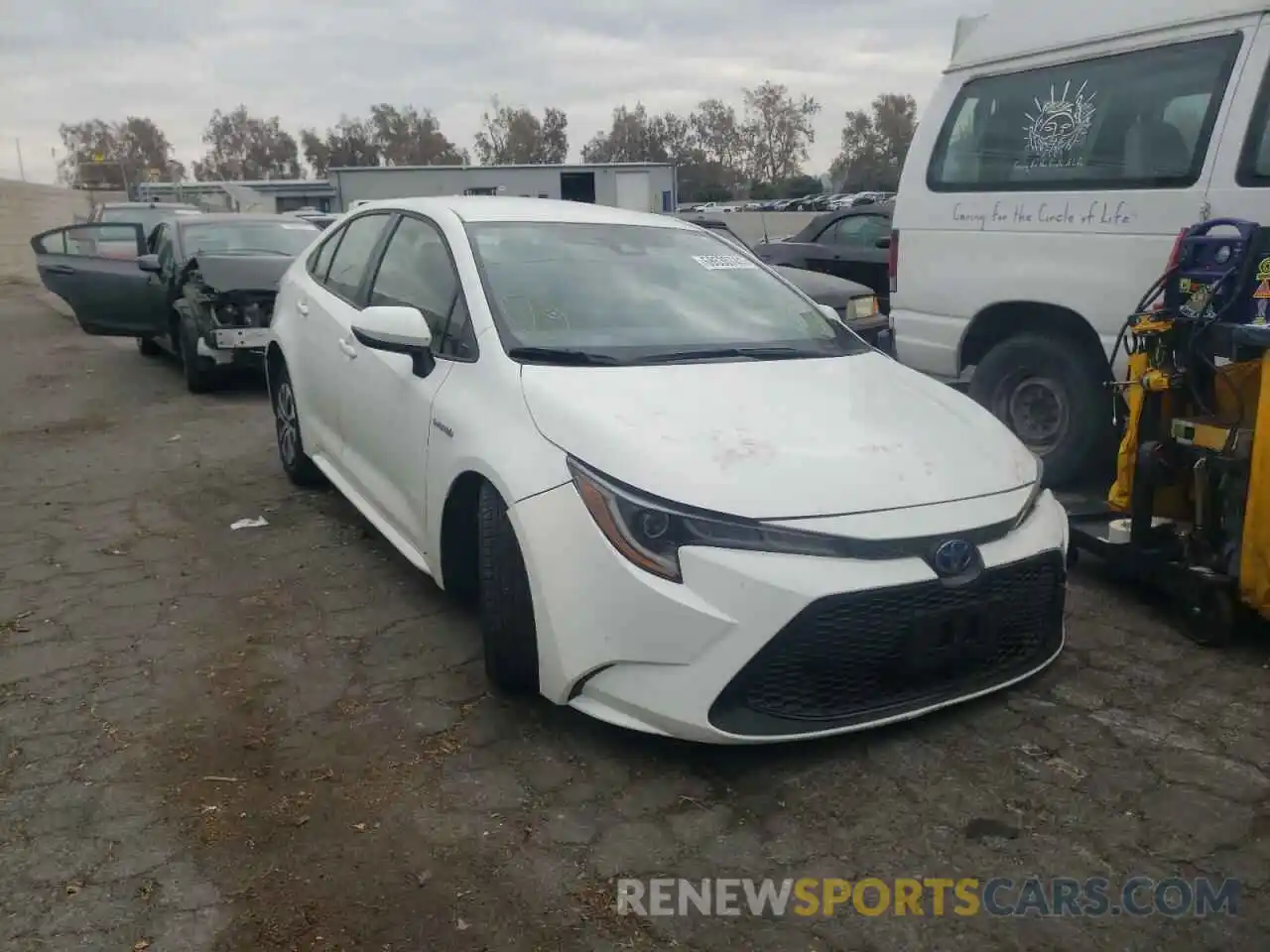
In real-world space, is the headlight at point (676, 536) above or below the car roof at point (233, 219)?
below

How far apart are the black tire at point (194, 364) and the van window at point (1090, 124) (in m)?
6.07

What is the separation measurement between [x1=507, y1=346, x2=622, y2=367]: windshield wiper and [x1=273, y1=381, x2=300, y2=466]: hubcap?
2.33 meters

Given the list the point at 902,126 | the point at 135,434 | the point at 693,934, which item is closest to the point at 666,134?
the point at 902,126

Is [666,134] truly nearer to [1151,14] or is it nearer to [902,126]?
[902,126]

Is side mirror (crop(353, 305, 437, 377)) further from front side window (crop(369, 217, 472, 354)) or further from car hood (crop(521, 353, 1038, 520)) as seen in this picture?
car hood (crop(521, 353, 1038, 520))

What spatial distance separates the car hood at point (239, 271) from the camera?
28.1 feet

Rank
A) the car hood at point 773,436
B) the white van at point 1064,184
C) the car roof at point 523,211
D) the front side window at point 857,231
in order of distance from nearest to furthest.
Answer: the car hood at point 773,436
the car roof at point 523,211
the white van at point 1064,184
the front side window at point 857,231

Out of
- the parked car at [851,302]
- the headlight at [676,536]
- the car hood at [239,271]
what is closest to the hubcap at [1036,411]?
the parked car at [851,302]

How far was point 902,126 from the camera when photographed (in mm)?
79312

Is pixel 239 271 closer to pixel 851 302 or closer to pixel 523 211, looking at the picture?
pixel 851 302

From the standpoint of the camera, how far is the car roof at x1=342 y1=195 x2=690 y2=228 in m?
4.25

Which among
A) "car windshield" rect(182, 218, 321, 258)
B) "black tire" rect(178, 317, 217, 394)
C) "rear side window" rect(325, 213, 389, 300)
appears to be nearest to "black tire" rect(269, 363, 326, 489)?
"rear side window" rect(325, 213, 389, 300)

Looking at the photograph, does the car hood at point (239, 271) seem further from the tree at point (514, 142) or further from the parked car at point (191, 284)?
the tree at point (514, 142)

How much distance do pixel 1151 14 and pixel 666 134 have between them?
83.8 metres
